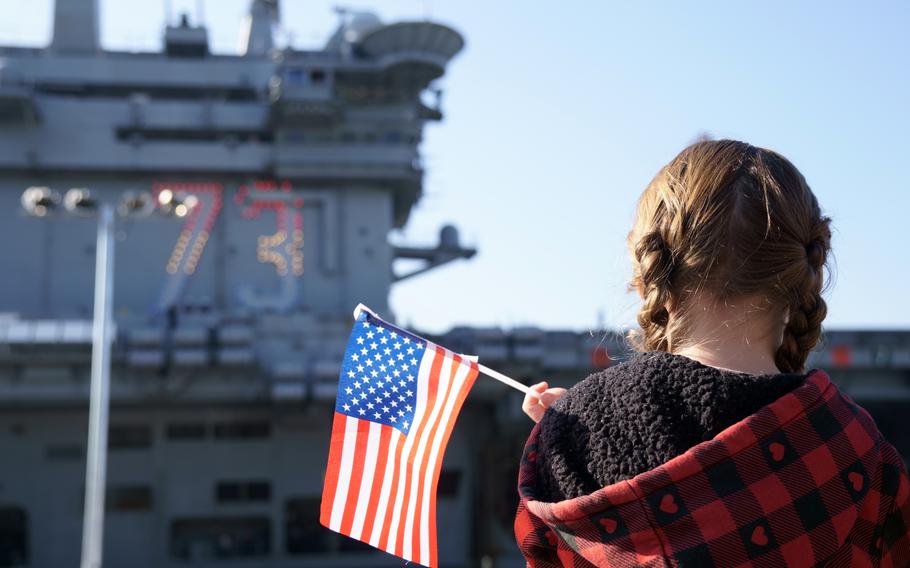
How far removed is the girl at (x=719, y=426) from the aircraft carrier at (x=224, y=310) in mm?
18709

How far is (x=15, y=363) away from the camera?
19953 millimetres

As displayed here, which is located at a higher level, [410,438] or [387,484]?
[410,438]

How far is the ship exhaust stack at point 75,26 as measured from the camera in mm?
26547

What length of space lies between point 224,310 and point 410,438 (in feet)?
68.4

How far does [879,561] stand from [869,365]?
72.6ft

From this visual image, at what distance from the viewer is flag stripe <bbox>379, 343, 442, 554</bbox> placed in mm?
3076

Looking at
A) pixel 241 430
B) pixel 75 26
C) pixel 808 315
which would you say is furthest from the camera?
pixel 75 26

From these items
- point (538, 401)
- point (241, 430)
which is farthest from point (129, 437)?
point (538, 401)

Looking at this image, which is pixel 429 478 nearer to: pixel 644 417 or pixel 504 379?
pixel 504 379

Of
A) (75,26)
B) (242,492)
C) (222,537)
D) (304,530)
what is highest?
(75,26)

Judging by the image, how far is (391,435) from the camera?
10.3 feet

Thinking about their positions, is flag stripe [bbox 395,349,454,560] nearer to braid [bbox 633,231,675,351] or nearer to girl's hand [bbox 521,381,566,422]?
girl's hand [bbox 521,381,566,422]

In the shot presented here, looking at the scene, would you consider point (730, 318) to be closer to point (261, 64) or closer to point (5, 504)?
point (5, 504)

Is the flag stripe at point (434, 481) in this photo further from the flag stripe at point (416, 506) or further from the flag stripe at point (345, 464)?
the flag stripe at point (345, 464)
